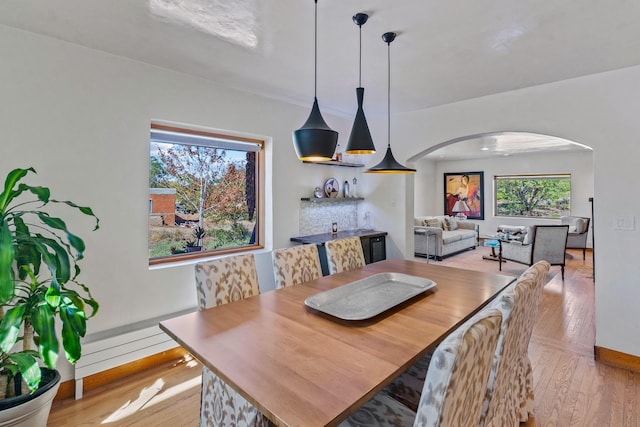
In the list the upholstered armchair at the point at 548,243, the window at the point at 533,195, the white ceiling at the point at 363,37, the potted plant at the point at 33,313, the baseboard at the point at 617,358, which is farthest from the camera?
the window at the point at 533,195

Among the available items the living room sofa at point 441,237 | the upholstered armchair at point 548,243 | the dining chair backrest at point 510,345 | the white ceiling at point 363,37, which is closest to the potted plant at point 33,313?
the white ceiling at point 363,37

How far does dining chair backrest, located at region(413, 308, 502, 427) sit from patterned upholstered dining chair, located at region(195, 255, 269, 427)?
84 centimetres

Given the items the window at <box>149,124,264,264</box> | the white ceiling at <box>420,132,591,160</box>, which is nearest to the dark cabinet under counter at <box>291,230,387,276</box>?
the window at <box>149,124,264,264</box>

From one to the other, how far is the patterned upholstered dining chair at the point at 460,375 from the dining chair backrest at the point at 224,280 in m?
1.42

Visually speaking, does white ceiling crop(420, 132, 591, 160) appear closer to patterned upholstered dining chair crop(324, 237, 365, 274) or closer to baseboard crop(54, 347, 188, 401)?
patterned upholstered dining chair crop(324, 237, 365, 274)

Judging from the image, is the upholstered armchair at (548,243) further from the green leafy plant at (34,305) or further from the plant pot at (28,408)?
the plant pot at (28,408)

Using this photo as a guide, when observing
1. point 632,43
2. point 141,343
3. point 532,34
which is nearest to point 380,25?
point 532,34

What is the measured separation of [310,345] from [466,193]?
9.41 m

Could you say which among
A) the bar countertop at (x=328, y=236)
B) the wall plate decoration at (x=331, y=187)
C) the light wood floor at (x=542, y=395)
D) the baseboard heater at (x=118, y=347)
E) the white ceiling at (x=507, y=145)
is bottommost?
the light wood floor at (x=542, y=395)

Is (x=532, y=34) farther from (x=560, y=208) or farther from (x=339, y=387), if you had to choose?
(x=560, y=208)

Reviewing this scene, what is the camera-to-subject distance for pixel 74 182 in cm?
234

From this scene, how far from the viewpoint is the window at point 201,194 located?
2.95 metres

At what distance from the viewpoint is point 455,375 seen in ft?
2.90

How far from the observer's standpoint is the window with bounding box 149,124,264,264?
295cm
